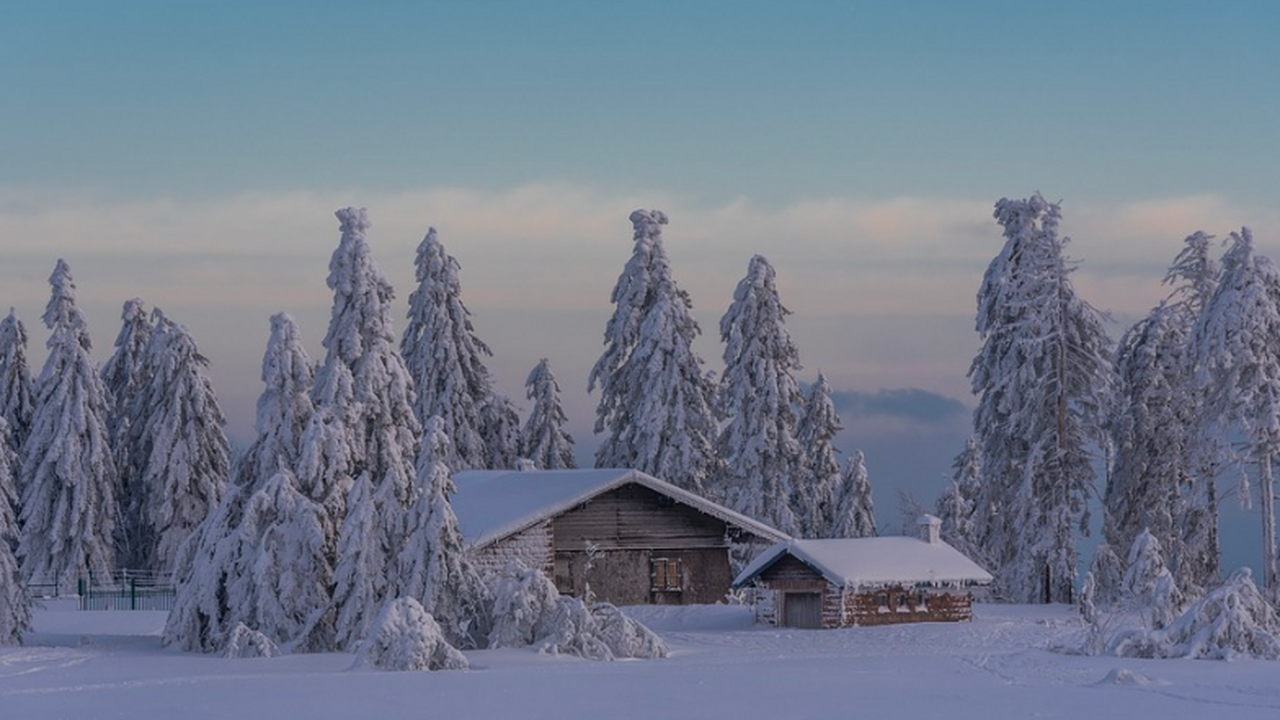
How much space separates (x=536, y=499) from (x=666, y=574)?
18.0 feet

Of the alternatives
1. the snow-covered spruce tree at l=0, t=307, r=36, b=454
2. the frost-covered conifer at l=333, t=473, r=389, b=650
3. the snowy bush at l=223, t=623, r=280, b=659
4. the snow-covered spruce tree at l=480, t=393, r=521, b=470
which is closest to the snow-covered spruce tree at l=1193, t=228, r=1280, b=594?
the frost-covered conifer at l=333, t=473, r=389, b=650

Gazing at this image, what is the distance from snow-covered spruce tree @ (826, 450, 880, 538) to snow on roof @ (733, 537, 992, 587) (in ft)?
63.8

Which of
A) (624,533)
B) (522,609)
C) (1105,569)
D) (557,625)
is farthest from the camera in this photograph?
(624,533)

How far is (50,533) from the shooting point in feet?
218

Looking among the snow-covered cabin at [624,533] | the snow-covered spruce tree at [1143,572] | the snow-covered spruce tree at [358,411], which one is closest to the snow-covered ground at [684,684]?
the snow-covered spruce tree at [1143,572]

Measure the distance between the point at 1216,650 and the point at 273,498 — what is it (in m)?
20.6

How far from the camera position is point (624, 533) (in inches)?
2186

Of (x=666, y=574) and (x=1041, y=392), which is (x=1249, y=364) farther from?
(x=666, y=574)

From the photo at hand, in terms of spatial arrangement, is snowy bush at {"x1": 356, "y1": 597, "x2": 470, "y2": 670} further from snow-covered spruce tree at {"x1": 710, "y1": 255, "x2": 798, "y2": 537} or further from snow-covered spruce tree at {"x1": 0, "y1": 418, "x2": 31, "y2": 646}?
snow-covered spruce tree at {"x1": 710, "y1": 255, "x2": 798, "y2": 537}

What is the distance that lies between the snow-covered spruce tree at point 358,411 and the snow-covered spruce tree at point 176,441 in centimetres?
1476

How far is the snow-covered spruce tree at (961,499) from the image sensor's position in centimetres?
7150

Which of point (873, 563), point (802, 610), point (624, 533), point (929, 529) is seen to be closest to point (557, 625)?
point (802, 610)

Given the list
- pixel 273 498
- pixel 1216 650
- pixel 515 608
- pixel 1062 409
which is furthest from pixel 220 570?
pixel 1062 409

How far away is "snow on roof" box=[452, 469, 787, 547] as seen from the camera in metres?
51.4
